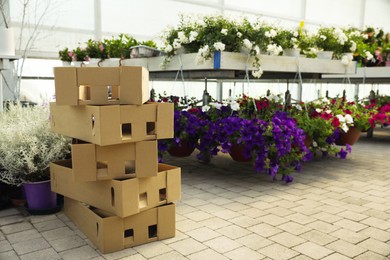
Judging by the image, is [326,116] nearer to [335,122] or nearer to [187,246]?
[335,122]

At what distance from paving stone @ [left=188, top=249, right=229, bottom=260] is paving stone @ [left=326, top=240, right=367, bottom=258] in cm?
63

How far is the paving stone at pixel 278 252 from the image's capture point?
2.01 meters

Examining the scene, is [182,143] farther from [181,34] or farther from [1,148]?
[1,148]

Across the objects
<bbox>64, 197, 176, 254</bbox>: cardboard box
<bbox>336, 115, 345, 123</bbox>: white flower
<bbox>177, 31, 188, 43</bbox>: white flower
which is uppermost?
<bbox>177, 31, 188, 43</bbox>: white flower

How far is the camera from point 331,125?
3.79m

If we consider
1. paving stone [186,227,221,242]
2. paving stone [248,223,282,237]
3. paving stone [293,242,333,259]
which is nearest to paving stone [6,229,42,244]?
paving stone [186,227,221,242]

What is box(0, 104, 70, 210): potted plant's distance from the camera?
2568 millimetres

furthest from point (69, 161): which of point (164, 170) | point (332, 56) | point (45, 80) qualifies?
point (45, 80)

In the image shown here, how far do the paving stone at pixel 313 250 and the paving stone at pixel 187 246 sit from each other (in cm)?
53

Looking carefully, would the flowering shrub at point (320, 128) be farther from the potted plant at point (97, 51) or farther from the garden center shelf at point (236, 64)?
the potted plant at point (97, 51)

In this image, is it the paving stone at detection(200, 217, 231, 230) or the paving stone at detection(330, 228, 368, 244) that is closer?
the paving stone at detection(330, 228, 368, 244)

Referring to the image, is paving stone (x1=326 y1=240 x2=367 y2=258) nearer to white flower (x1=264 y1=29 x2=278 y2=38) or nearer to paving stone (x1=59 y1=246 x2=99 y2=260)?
paving stone (x1=59 y1=246 x2=99 y2=260)

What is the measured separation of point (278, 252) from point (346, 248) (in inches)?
15.5

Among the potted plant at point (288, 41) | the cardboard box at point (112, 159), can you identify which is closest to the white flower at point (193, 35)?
the potted plant at point (288, 41)
